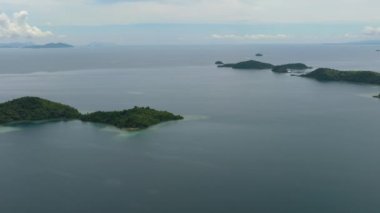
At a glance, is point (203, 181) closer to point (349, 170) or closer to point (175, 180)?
point (175, 180)

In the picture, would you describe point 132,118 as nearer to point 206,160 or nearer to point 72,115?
point 72,115

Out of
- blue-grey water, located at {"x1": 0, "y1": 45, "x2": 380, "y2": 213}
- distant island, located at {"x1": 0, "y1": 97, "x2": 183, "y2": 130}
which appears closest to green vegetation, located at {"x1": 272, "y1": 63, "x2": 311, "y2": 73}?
blue-grey water, located at {"x1": 0, "y1": 45, "x2": 380, "y2": 213}

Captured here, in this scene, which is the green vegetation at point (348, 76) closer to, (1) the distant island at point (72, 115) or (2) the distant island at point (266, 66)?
(2) the distant island at point (266, 66)

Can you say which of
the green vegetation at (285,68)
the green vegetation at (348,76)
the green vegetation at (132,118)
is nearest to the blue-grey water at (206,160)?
the green vegetation at (132,118)

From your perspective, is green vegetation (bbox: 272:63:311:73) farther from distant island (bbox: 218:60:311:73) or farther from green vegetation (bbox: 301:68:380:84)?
green vegetation (bbox: 301:68:380:84)

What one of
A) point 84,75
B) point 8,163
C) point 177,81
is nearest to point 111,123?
point 8,163

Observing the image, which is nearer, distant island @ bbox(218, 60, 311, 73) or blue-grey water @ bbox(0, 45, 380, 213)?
blue-grey water @ bbox(0, 45, 380, 213)

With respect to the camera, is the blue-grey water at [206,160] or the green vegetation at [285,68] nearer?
the blue-grey water at [206,160]
